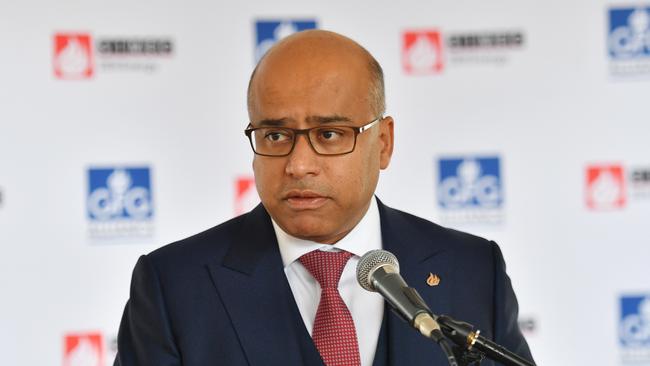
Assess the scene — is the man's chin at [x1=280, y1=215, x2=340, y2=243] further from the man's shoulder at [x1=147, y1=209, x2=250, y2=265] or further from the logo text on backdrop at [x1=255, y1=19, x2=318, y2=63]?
the logo text on backdrop at [x1=255, y1=19, x2=318, y2=63]

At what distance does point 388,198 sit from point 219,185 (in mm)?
672

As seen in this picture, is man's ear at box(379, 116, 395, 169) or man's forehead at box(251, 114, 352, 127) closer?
man's forehead at box(251, 114, 352, 127)

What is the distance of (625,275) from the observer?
371 cm

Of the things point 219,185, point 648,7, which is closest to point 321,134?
point 219,185

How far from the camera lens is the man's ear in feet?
6.00

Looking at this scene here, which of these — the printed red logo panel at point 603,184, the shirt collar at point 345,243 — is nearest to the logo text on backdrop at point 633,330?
the printed red logo panel at point 603,184

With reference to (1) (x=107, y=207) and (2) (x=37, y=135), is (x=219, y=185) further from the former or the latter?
(2) (x=37, y=135)

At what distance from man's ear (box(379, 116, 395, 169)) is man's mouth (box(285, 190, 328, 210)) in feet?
0.76

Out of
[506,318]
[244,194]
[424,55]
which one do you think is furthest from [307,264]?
[424,55]

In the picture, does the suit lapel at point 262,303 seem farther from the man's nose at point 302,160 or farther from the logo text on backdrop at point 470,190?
the logo text on backdrop at point 470,190

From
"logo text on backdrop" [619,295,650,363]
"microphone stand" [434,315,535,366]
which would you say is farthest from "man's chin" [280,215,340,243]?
"logo text on backdrop" [619,295,650,363]

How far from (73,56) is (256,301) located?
2027mm

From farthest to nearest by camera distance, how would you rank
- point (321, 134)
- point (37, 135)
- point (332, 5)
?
1. point (332, 5)
2. point (37, 135)
3. point (321, 134)

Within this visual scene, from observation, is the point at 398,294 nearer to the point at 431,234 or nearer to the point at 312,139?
the point at 312,139
